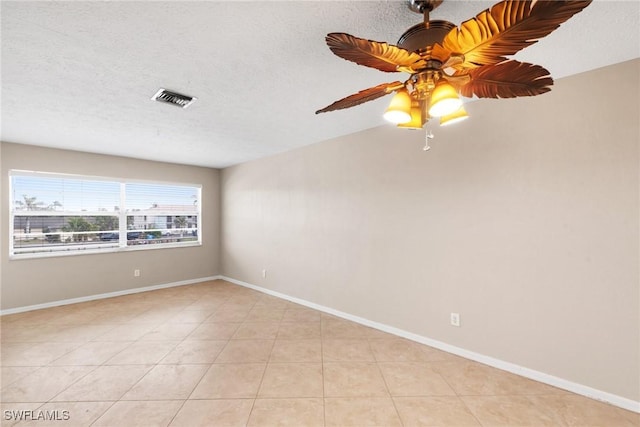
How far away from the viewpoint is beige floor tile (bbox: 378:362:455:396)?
2.11 meters

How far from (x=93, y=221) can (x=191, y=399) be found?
13.0 feet

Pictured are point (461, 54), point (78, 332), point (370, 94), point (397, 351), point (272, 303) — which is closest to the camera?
point (461, 54)

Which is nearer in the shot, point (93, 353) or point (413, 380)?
point (413, 380)

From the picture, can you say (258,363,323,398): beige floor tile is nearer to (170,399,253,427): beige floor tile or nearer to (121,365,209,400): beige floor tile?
(170,399,253,427): beige floor tile

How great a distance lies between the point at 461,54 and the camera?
1090 mm

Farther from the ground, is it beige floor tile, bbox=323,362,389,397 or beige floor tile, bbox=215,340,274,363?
beige floor tile, bbox=215,340,274,363

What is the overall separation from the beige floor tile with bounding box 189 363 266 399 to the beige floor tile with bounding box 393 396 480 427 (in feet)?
3.68

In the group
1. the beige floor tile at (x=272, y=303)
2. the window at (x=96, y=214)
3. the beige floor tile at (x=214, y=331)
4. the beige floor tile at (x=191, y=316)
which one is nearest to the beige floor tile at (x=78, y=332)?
the beige floor tile at (x=191, y=316)

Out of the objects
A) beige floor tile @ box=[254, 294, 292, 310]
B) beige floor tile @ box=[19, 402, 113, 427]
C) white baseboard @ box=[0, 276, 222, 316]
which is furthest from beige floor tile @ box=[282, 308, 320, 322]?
white baseboard @ box=[0, 276, 222, 316]

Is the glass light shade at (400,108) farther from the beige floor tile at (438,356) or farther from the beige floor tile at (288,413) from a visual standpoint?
the beige floor tile at (438,356)

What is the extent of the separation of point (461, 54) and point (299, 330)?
121 inches

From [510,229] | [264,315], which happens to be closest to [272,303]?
[264,315]

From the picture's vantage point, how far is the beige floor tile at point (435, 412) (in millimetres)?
1802

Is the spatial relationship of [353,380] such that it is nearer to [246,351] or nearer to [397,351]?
[397,351]
